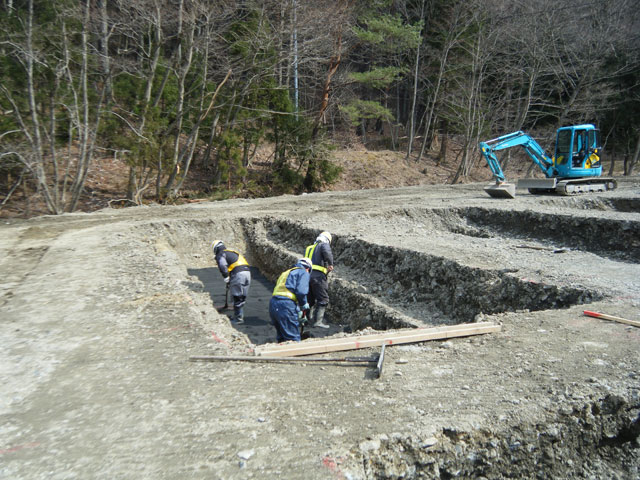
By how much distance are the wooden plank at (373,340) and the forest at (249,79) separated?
1280 cm

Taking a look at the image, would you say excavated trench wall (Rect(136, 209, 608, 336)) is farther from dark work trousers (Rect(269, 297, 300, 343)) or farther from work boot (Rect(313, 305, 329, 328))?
dark work trousers (Rect(269, 297, 300, 343))

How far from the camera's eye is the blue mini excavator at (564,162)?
1492 centimetres

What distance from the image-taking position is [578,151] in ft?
49.5

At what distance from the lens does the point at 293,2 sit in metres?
17.9

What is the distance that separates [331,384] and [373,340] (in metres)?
0.93

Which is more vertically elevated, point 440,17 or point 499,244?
point 440,17

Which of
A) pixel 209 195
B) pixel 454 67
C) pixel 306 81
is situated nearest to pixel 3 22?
pixel 209 195

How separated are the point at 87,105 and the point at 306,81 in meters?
12.6

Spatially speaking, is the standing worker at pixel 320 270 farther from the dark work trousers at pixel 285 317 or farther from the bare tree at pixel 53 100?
the bare tree at pixel 53 100

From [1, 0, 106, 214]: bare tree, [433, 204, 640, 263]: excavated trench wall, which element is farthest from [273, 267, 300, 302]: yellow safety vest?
[1, 0, 106, 214]: bare tree

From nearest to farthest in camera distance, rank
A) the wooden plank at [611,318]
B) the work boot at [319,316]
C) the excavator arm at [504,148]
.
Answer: the wooden plank at [611,318], the work boot at [319,316], the excavator arm at [504,148]

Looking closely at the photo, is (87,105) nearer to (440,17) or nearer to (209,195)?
(209,195)

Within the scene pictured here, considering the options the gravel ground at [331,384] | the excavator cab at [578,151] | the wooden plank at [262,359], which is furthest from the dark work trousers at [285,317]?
the excavator cab at [578,151]

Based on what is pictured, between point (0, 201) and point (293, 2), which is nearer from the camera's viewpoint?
→ point (0, 201)
